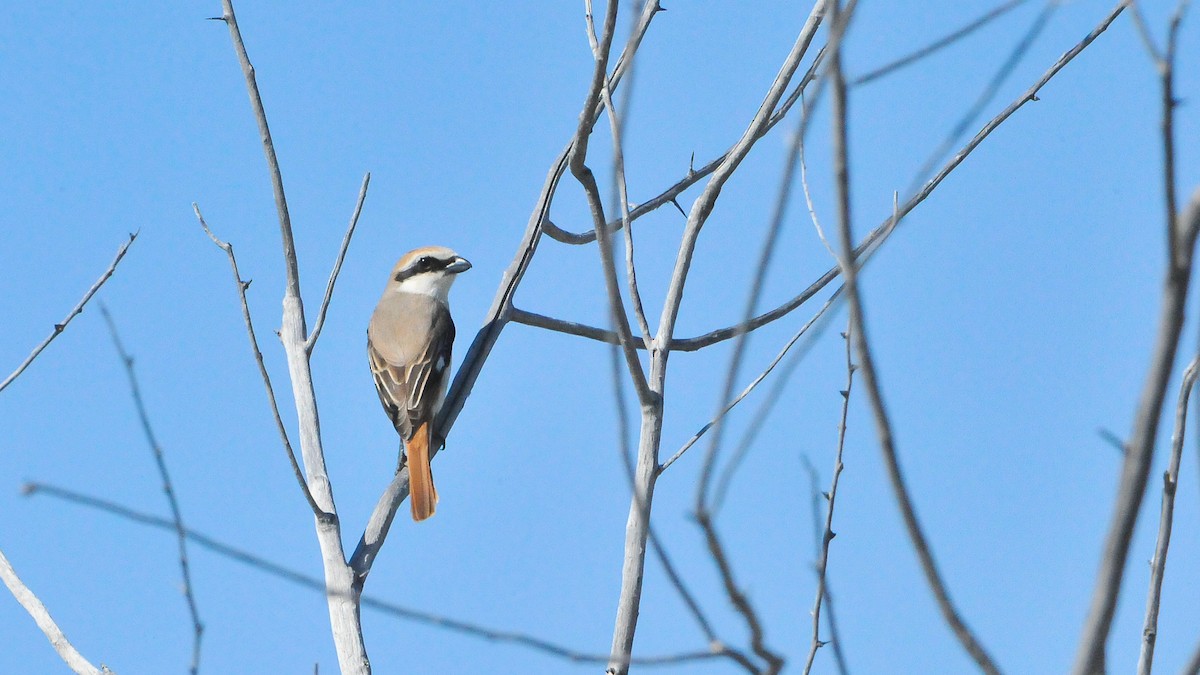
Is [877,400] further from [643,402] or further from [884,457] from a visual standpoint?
[643,402]

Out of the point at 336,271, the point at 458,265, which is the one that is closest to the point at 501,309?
the point at 336,271

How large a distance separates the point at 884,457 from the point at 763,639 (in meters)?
0.34

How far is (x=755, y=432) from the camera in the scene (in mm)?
1959

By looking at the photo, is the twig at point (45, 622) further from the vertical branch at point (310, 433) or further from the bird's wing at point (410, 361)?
the bird's wing at point (410, 361)

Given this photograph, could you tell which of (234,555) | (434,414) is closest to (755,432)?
(234,555)

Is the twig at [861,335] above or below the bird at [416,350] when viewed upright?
below

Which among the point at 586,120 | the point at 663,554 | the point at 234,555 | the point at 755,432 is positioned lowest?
the point at 234,555

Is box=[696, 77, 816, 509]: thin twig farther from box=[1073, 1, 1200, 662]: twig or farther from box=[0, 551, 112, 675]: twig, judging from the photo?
box=[0, 551, 112, 675]: twig

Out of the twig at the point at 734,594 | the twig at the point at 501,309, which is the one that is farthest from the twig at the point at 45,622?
the twig at the point at 734,594

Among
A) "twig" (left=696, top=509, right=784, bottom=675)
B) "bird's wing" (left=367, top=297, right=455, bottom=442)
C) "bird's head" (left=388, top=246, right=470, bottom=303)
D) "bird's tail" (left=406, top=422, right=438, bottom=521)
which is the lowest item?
"twig" (left=696, top=509, right=784, bottom=675)

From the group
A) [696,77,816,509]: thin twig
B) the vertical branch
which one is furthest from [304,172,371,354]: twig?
[696,77,816,509]: thin twig

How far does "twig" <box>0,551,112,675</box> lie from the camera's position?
322 cm

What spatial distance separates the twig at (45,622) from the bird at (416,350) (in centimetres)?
160

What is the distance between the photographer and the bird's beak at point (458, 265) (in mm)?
7371
